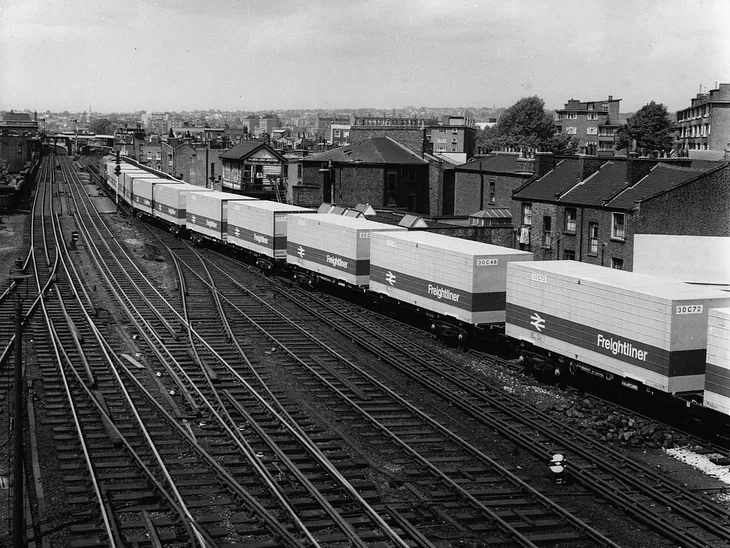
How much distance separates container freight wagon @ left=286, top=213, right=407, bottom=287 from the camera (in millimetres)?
35656

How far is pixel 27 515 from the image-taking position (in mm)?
15812

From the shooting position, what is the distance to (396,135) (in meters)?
68.1

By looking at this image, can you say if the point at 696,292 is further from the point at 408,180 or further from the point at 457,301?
the point at 408,180

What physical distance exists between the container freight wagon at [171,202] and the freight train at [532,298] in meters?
13.8

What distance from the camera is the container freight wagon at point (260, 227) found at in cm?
4334

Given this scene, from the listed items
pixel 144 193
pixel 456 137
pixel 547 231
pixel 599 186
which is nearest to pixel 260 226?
pixel 547 231

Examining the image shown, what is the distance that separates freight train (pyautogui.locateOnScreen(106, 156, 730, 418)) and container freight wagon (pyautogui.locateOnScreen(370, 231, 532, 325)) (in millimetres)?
38

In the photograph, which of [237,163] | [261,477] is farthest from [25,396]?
[237,163]

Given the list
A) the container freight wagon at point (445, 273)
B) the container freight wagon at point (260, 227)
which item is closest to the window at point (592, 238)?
the container freight wagon at point (445, 273)

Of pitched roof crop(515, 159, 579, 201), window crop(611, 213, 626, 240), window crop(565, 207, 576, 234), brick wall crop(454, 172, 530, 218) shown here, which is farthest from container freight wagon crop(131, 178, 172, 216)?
window crop(611, 213, 626, 240)

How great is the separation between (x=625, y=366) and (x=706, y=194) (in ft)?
59.7

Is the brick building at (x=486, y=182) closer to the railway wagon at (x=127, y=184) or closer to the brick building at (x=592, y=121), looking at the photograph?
the railway wagon at (x=127, y=184)

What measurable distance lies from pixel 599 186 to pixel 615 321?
2036cm

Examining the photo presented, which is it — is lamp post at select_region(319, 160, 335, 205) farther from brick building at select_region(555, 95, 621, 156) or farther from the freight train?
brick building at select_region(555, 95, 621, 156)
